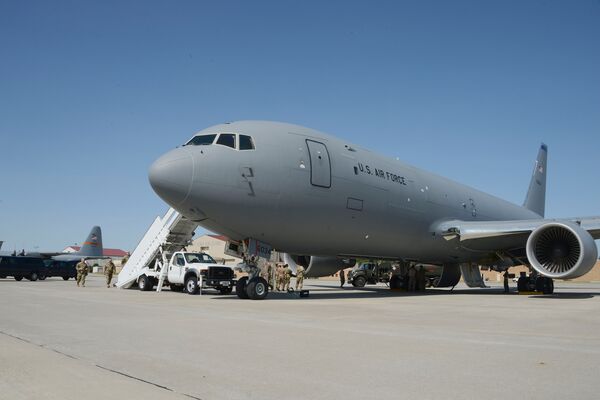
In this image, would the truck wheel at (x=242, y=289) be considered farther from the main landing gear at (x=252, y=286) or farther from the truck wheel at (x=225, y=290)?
the truck wheel at (x=225, y=290)

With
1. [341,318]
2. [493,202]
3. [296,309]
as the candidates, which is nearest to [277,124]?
[296,309]

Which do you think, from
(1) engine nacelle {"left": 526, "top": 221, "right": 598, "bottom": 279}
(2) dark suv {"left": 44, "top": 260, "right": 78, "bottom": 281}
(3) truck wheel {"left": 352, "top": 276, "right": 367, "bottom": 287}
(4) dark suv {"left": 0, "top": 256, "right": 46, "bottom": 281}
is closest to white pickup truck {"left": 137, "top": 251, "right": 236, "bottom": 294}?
(1) engine nacelle {"left": 526, "top": 221, "right": 598, "bottom": 279}

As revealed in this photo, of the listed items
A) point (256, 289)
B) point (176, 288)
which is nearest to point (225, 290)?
point (176, 288)

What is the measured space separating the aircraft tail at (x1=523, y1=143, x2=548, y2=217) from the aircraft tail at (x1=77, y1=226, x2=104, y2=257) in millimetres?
46735

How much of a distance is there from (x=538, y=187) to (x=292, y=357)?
98.5 ft

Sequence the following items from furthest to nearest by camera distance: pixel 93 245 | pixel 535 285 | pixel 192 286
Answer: pixel 93 245
pixel 535 285
pixel 192 286

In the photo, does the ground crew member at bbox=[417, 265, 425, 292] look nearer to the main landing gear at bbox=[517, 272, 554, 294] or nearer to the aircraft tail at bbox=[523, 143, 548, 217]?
the main landing gear at bbox=[517, 272, 554, 294]

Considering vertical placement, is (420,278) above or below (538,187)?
below

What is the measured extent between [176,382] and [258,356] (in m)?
1.32

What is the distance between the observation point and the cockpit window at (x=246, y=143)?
13.1 m

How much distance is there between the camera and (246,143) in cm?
1316

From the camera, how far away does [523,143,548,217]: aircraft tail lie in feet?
101

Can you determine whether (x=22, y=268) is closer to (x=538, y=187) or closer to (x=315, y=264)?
(x=315, y=264)

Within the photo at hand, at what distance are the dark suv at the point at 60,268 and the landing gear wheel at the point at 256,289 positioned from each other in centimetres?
2600
